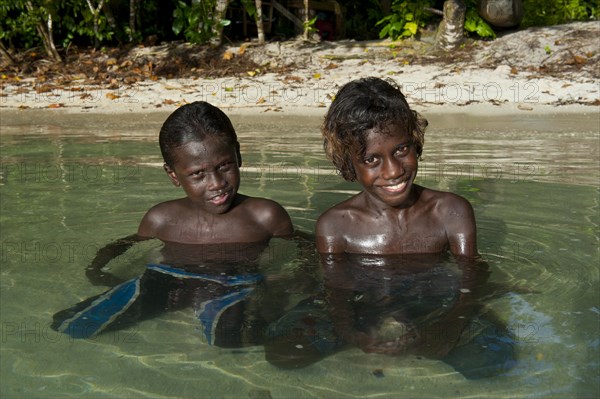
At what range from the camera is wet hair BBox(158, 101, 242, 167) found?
4.24 metres

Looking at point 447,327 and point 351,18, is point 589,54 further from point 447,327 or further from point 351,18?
point 447,327

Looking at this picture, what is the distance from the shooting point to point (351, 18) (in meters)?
15.2

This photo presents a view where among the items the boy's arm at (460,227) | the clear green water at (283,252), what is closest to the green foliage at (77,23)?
the clear green water at (283,252)

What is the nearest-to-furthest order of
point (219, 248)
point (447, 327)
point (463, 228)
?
point (447, 327) → point (463, 228) → point (219, 248)

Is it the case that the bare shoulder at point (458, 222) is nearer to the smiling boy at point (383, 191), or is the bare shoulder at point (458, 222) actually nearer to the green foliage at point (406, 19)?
the smiling boy at point (383, 191)

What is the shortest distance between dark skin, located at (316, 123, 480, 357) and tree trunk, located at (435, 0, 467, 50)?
27.2 ft

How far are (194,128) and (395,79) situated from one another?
6629 mm

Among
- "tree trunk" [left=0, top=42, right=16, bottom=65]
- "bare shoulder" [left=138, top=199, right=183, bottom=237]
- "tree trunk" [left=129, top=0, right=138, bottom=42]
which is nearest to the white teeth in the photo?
"bare shoulder" [left=138, top=199, right=183, bottom=237]

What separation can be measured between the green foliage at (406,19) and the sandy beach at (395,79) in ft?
1.20

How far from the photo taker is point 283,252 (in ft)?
14.7

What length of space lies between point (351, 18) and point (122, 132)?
767 centimetres

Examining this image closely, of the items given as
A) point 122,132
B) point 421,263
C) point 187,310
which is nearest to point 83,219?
point 187,310

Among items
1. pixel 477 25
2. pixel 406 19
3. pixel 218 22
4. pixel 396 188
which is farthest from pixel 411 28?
pixel 396 188

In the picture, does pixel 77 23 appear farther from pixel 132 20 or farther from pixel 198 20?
pixel 198 20
